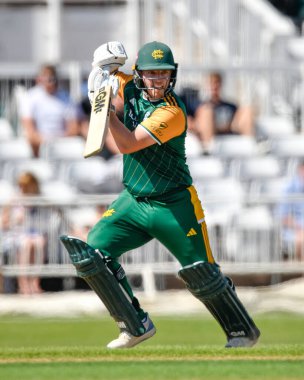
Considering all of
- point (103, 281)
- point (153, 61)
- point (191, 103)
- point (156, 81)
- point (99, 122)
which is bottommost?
point (103, 281)

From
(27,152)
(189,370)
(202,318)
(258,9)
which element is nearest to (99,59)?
(189,370)

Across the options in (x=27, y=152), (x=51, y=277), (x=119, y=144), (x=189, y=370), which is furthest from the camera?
(x=27, y=152)

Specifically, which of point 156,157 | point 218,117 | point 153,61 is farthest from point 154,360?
point 218,117

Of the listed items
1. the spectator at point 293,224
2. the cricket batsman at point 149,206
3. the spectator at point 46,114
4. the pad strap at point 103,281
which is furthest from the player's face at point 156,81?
the spectator at point 46,114

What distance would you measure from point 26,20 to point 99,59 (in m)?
8.83

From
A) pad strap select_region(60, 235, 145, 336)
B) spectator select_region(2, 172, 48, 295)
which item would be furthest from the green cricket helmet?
spectator select_region(2, 172, 48, 295)

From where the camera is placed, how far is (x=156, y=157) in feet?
28.7

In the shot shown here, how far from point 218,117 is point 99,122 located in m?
7.88

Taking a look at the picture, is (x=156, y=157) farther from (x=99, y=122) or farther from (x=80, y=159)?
(x=80, y=159)

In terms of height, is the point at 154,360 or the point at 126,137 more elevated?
the point at 126,137

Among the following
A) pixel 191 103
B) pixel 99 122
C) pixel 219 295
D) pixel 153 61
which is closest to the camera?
pixel 99 122

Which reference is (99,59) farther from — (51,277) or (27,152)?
(27,152)

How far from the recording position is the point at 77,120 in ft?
51.6

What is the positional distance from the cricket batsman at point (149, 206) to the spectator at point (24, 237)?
512 centimetres
